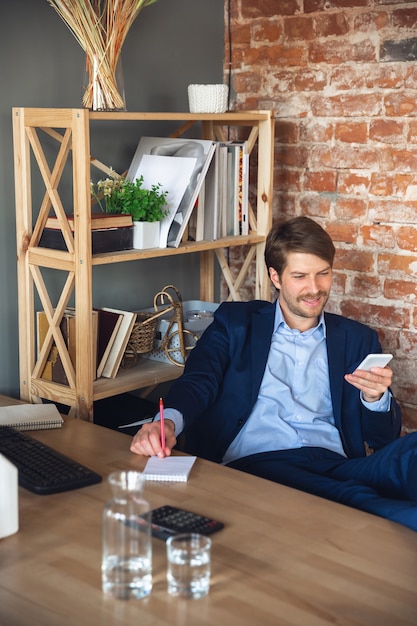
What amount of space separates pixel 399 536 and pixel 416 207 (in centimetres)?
161

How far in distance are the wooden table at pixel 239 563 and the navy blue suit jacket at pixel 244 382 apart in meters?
0.56

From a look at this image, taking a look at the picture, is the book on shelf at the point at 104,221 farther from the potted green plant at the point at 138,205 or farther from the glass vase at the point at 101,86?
the glass vase at the point at 101,86

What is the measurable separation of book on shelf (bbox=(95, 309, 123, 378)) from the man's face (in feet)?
1.96

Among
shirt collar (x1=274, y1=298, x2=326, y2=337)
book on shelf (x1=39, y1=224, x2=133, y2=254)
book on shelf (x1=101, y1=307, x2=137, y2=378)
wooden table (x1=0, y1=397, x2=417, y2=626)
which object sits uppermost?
book on shelf (x1=39, y1=224, x2=133, y2=254)

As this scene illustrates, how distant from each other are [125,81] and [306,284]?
1.15 meters

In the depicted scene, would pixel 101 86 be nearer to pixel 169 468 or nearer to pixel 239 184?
pixel 239 184

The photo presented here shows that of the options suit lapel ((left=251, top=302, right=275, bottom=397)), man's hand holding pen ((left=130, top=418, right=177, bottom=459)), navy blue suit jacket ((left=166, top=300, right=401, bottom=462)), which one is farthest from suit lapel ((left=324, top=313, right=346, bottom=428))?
man's hand holding pen ((left=130, top=418, right=177, bottom=459))

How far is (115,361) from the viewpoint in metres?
2.79

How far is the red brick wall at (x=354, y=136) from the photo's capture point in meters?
3.03

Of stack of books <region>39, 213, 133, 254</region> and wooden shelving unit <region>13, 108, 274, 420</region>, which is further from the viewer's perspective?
stack of books <region>39, 213, 133, 254</region>

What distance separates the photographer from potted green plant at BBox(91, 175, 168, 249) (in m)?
2.78

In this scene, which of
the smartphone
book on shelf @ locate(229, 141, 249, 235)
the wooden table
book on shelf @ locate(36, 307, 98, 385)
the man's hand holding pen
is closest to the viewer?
the wooden table

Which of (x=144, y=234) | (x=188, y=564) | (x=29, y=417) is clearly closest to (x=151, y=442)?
(x=29, y=417)

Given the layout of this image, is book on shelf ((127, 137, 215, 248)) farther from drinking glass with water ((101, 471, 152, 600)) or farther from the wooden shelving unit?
drinking glass with water ((101, 471, 152, 600))
